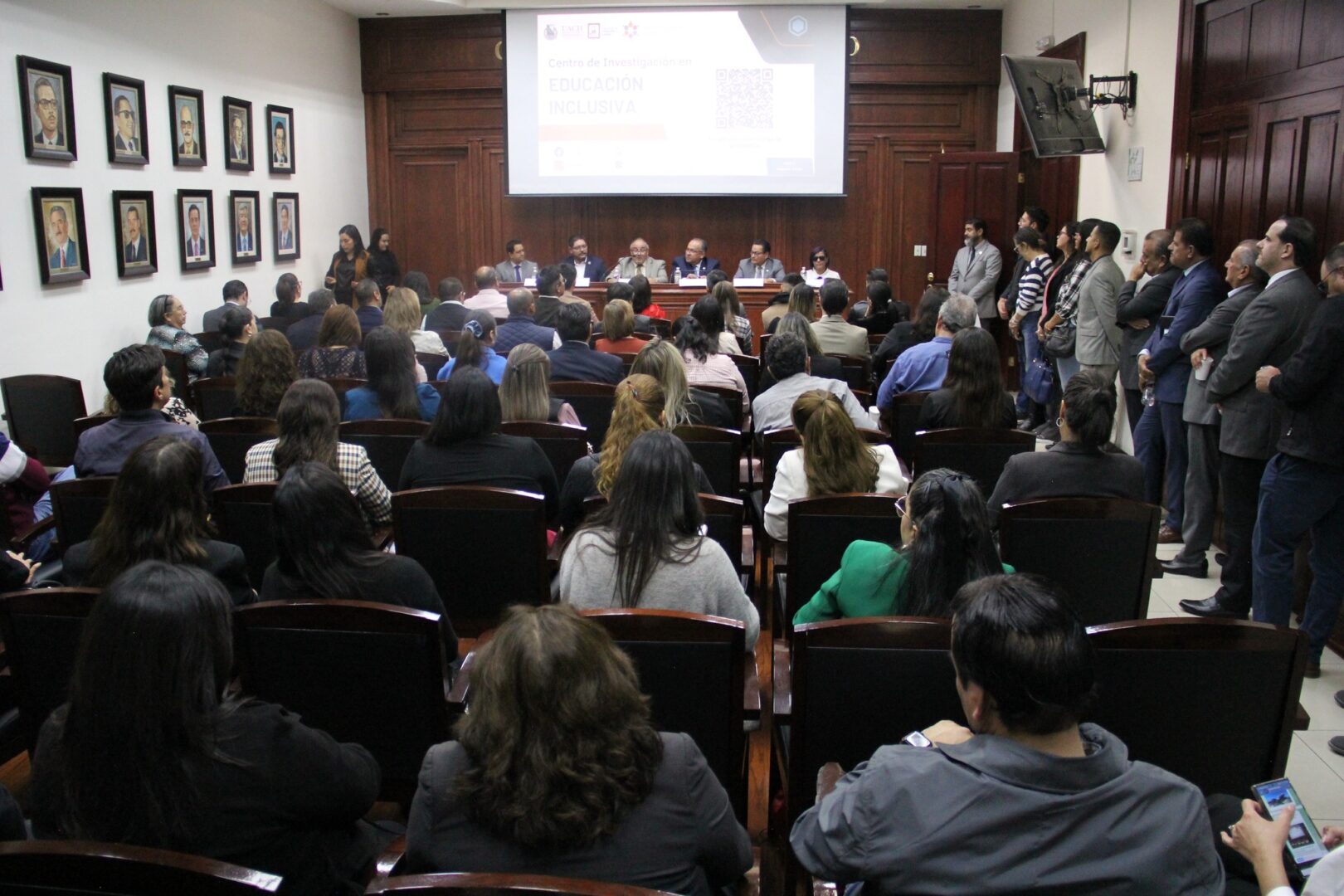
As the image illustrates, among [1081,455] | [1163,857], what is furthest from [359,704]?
[1081,455]

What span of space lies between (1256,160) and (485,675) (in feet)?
16.8

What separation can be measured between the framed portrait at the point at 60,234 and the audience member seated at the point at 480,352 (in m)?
2.78

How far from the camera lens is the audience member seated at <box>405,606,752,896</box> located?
152cm

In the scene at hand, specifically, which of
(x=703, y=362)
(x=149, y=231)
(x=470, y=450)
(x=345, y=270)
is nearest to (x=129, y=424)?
(x=470, y=450)

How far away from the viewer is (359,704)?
7.80 ft

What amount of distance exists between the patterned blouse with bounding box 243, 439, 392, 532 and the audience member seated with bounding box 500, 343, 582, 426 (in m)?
0.81

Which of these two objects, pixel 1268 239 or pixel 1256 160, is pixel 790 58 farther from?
pixel 1268 239

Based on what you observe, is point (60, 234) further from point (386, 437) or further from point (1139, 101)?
point (1139, 101)

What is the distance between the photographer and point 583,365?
544 cm

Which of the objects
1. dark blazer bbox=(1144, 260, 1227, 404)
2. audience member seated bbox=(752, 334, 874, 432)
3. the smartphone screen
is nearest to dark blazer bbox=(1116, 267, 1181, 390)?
dark blazer bbox=(1144, 260, 1227, 404)

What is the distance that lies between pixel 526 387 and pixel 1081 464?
2.08 meters

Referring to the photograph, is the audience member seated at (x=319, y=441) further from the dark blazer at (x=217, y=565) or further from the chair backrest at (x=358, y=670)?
the chair backrest at (x=358, y=670)

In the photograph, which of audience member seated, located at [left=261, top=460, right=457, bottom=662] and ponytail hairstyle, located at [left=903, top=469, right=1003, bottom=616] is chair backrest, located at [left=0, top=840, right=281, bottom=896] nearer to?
audience member seated, located at [left=261, top=460, right=457, bottom=662]

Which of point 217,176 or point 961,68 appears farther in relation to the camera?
point 961,68
